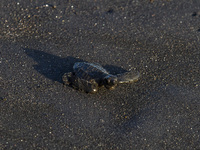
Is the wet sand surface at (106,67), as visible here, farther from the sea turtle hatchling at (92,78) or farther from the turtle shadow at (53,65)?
the sea turtle hatchling at (92,78)

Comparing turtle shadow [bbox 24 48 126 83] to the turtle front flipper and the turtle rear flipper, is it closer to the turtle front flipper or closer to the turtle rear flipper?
the turtle front flipper

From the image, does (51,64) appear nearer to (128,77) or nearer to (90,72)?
(90,72)

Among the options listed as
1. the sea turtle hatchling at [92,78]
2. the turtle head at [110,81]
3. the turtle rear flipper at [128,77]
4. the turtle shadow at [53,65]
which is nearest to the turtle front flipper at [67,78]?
the sea turtle hatchling at [92,78]

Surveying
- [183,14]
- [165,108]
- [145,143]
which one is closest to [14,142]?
[145,143]

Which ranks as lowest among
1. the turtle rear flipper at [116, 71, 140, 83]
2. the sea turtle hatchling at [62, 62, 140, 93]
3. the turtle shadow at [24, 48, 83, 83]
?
the turtle shadow at [24, 48, 83, 83]

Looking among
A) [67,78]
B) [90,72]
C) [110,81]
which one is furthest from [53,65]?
[110,81]

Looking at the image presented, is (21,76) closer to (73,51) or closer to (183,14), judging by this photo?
(73,51)

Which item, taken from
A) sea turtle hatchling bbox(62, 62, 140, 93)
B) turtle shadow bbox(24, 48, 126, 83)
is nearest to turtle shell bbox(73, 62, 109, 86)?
sea turtle hatchling bbox(62, 62, 140, 93)
